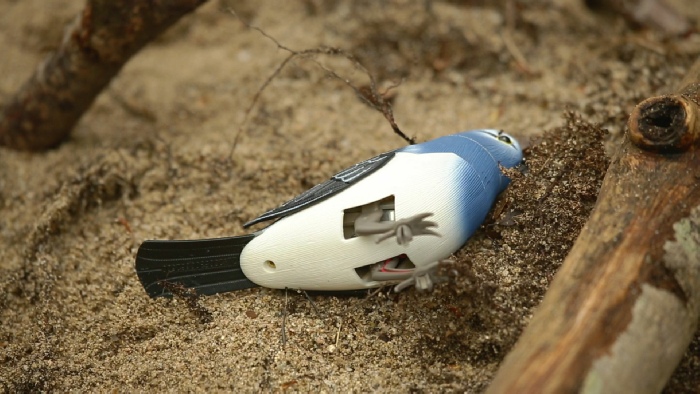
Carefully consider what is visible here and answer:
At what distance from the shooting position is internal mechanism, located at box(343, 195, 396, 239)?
1.77 metres

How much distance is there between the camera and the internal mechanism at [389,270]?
176 centimetres

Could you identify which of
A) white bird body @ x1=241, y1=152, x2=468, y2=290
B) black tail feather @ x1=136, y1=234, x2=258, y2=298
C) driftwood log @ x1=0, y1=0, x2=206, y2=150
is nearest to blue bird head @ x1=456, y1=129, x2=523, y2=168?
white bird body @ x1=241, y1=152, x2=468, y2=290

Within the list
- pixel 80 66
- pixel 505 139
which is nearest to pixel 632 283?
pixel 505 139

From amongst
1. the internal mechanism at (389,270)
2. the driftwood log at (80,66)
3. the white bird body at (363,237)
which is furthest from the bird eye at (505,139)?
the driftwood log at (80,66)

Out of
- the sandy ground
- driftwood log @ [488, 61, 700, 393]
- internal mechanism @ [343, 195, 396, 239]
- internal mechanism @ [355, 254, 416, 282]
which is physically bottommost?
the sandy ground

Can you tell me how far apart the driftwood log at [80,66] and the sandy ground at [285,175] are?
0.11 meters

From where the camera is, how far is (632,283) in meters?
1.44

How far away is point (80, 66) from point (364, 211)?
1.35m

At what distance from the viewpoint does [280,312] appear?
1904mm

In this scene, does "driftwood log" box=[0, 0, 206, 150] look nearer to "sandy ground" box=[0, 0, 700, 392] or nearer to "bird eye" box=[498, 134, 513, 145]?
"sandy ground" box=[0, 0, 700, 392]

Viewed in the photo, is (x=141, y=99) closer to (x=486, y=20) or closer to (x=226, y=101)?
(x=226, y=101)

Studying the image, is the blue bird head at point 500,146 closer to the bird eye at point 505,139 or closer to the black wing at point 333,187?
the bird eye at point 505,139

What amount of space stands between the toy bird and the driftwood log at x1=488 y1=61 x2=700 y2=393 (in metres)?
0.32

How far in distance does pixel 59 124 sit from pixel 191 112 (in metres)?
0.53
